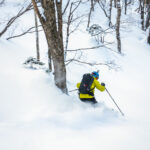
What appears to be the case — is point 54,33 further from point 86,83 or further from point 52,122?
point 52,122

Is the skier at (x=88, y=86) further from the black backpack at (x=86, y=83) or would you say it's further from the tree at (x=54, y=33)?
the tree at (x=54, y=33)

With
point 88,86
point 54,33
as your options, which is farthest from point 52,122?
point 54,33

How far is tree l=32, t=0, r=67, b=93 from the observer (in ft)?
11.6

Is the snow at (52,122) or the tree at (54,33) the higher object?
the tree at (54,33)

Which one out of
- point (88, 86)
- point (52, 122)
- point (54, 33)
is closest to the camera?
point (52, 122)

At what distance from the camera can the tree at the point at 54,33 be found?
11.6 feet

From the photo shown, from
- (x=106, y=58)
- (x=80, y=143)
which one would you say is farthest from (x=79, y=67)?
(x=80, y=143)

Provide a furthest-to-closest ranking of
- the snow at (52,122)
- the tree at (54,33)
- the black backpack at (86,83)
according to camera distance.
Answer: the black backpack at (86,83), the tree at (54,33), the snow at (52,122)

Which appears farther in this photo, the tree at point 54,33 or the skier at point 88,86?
the skier at point 88,86

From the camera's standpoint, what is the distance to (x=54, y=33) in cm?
373

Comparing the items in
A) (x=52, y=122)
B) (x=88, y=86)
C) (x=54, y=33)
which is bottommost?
(x=52, y=122)

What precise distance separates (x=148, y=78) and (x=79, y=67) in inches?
188

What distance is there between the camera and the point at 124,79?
10.2 m

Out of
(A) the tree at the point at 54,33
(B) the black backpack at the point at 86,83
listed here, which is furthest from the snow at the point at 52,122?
(B) the black backpack at the point at 86,83
